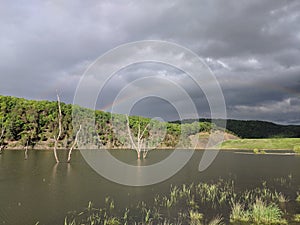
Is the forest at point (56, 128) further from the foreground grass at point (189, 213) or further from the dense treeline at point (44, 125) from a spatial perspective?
the foreground grass at point (189, 213)

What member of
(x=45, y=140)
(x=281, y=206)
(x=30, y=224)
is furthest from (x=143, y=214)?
(x=45, y=140)

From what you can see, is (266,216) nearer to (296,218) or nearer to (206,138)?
(296,218)

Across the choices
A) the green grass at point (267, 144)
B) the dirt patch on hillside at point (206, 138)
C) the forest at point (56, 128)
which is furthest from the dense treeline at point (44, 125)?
the green grass at point (267, 144)

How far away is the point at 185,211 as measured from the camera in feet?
50.3

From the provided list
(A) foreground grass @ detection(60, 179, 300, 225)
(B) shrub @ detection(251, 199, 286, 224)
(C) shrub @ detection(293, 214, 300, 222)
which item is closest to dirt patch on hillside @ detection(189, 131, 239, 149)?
(A) foreground grass @ detection(60, 179, 300, 225)

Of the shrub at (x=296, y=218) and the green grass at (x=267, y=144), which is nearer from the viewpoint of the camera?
the shrub at (x=296, y=218)

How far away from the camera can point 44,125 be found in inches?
3839

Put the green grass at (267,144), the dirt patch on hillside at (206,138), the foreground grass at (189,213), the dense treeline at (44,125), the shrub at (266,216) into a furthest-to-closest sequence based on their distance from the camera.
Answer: the dirt patch on hillside at (206,138)
the green grass at (267,144)
the dense treeline at (44,125)
the foreground grass at (189,213)
the shrub at (266,216)

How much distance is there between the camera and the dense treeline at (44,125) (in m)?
85.2

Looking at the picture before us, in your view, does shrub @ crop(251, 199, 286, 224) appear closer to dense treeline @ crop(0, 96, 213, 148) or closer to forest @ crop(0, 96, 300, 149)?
forest @ crop(0, 96, 300, 149)

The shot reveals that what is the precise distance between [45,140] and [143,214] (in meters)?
84.6

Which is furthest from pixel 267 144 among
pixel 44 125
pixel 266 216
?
pixel 266 216

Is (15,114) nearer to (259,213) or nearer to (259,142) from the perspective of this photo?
(259,213)

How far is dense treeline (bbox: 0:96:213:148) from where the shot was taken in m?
85.2
